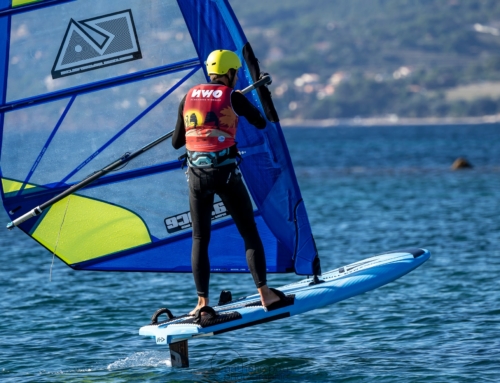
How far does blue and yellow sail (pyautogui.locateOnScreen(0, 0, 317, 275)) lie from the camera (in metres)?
7.06

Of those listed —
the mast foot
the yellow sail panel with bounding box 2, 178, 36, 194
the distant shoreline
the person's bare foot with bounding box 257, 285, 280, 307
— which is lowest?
the mast foot

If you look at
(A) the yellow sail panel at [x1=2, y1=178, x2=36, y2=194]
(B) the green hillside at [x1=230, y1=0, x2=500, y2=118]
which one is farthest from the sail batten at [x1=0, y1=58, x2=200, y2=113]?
(B) the green hillside at [x1=230, y1=0, x2=500, y2=118]

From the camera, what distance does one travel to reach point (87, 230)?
738 cm

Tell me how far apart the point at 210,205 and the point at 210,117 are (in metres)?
0.62

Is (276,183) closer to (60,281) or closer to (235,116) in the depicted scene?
(235,116)

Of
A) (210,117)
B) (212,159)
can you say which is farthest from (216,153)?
(210,117)

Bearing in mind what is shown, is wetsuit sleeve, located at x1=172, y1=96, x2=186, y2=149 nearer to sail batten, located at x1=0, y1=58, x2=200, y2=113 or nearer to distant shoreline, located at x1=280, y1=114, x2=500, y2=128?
sail batten, located at x1=0, y1=58, x2=200, y2=113

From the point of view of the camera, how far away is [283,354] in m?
7.39

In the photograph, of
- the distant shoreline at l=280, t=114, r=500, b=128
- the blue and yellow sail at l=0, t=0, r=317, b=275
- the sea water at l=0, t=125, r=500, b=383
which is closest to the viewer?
the sea water at l=0, t=125, r=500, b=383

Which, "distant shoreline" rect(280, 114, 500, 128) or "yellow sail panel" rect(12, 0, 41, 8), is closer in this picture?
"yellow sail panel" rect(12, 0, 41, 8)

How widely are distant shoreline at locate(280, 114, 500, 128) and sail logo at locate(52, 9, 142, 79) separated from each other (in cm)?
12305

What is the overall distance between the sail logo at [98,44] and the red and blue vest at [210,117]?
1.03 metres

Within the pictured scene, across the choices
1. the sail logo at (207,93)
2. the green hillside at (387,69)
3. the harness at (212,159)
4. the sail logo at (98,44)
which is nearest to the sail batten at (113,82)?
the sail logo at (98,44)

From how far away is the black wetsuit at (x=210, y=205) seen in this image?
6.35 meters
